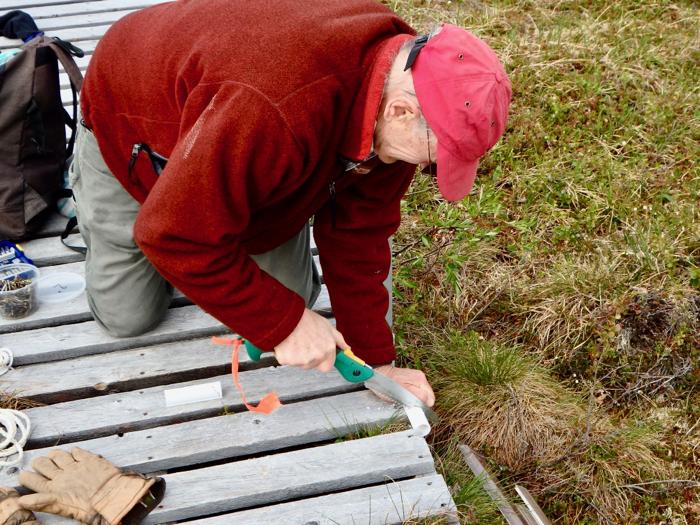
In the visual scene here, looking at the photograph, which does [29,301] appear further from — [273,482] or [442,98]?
[442,98]

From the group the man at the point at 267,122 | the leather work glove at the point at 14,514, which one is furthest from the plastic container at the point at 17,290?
the leather work glove at the point at 14,514

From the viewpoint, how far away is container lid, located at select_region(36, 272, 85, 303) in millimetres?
3016

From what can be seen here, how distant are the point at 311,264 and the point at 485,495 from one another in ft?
3.62

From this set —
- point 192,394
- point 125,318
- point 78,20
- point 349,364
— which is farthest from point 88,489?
point 78,20

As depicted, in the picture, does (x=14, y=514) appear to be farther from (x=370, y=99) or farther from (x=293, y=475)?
(x=370, y=99)

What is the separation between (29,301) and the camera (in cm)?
288

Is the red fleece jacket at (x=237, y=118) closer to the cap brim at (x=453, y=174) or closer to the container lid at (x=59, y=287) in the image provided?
the cap brim at (x=453, y=174)

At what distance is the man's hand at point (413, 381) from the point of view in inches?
105

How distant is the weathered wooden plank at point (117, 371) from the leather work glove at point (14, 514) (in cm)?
58

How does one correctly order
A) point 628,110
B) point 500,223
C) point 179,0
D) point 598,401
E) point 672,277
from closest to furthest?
point 179,0
point 598,401
point 672,277
point 500,223
point 628,110

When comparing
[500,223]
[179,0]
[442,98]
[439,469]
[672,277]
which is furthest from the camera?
[500,223]

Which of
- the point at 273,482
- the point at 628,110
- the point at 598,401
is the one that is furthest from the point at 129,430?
the point at 628,110

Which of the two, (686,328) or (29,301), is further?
(686,328)

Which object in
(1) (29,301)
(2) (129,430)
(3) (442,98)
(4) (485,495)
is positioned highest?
(3) (442,98)
